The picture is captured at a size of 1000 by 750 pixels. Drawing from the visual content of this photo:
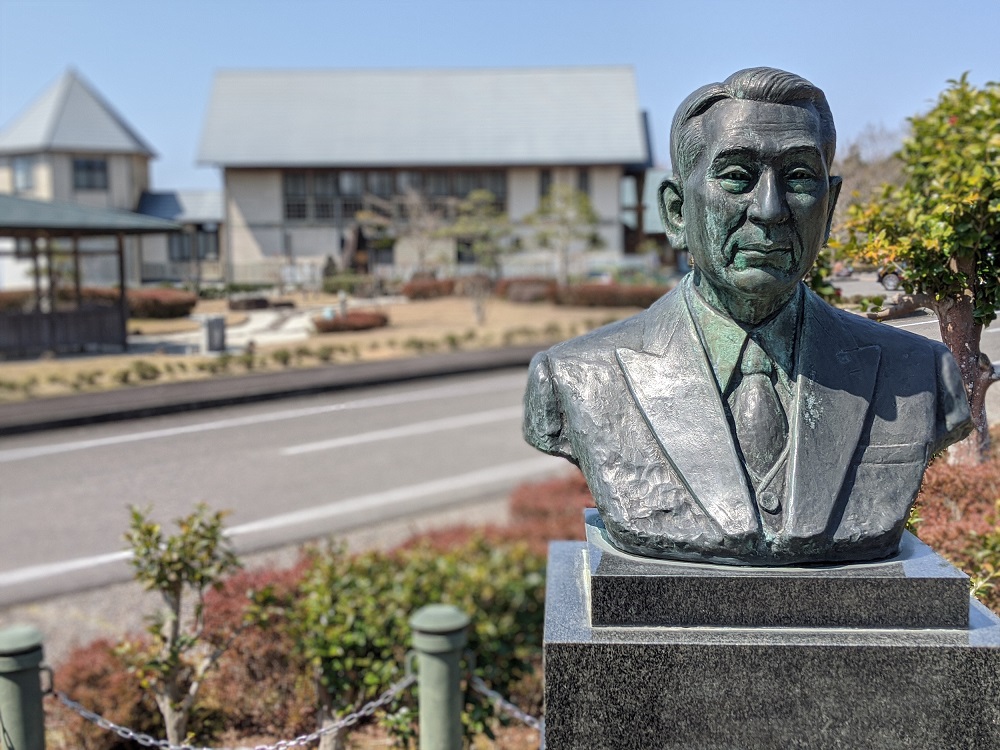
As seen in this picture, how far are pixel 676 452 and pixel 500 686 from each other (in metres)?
2.61

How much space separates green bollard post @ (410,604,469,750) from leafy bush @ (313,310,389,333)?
1325 centimetres

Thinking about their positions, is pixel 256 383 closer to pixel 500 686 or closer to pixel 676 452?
pixel 500 686

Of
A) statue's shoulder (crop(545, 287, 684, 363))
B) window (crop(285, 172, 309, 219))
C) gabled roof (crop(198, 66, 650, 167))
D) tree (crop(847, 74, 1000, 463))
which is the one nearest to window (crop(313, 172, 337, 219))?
window (crop(285, 172, 309, 219))

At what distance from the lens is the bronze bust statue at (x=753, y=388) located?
2.31m

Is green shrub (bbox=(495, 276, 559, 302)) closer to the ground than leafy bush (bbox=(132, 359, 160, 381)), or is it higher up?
higher up

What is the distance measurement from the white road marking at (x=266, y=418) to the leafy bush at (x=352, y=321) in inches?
132

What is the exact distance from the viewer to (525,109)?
1367 inches

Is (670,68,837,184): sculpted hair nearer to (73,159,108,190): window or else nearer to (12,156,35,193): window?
(73,159,108,190): window

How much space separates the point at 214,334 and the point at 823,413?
470 inches

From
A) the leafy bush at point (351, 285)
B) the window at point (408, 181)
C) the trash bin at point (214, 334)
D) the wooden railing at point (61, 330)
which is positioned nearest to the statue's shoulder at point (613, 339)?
the trash bin at point (214, 334)

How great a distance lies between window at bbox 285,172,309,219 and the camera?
106 feet

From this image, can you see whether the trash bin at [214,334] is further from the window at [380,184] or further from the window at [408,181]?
the window at [408,181]

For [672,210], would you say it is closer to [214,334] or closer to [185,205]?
[214,334]

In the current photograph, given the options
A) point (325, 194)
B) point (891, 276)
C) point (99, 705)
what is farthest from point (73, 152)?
point (891, 276)
